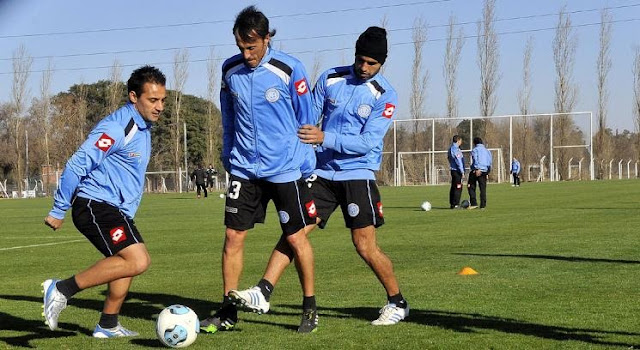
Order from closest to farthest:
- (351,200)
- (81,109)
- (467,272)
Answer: (351,200)
(467,272)
(81,109)

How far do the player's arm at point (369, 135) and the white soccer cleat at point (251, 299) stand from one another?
1198 millimetres

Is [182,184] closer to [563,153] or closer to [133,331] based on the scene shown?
[563,153]

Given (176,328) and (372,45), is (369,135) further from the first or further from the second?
(176,328)

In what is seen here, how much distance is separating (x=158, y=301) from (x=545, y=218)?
45.2ft

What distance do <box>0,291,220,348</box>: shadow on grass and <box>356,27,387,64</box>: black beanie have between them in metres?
2.50

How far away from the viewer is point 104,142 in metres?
6.59

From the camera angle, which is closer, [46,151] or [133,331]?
[133,331]

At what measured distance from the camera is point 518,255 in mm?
12570

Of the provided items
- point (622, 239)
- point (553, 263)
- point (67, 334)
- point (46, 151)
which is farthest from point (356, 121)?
point (46, 151)

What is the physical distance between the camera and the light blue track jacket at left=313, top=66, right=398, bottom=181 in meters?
7.36

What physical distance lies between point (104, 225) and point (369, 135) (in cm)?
207

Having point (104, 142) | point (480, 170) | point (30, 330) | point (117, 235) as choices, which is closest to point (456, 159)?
point (480, 170)

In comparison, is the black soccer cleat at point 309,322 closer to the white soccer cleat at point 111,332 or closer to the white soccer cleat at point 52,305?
the white soccer cleat at point 111,332

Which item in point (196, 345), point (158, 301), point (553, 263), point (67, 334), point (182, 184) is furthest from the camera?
point (182, 184)
